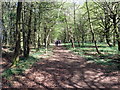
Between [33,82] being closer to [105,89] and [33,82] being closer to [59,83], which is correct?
[59,83]

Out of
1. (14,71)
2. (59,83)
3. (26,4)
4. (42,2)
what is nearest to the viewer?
(59,83)

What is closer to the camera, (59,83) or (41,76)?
(59,83)

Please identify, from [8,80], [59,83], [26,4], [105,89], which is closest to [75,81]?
[59,83]

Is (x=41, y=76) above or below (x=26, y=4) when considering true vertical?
below

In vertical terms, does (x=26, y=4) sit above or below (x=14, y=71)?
above

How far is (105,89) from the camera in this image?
6.58 m

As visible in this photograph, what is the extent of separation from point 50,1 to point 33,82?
12.0 meters

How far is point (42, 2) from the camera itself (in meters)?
15.5

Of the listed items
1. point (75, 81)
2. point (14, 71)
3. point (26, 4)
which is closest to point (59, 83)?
point (75, 81)

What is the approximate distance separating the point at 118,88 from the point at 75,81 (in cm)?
237

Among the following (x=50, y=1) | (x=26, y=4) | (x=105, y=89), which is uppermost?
(x=50, y=1)

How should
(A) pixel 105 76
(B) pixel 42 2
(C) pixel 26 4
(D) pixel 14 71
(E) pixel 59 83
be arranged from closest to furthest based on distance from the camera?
(E) pixel 59 83 → (A) pixel 105 76 → (D) pixel 14 71 → (C) pixel 26 4 → (B) pixel 42 2

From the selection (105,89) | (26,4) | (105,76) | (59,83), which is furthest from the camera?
(26,4)

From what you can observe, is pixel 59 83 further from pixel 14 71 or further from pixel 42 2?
pixel 42 2
